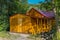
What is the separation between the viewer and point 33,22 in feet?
62.8

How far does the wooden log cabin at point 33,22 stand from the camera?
18344 millimetres

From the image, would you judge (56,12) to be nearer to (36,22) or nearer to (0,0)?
(36,22)

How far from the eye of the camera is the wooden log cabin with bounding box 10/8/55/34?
18.3 metres

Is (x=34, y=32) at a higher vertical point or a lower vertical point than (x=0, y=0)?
lower

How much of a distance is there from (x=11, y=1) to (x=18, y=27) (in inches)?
125

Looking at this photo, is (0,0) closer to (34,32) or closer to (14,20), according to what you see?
(14,20)

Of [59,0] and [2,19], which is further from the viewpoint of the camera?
[2,19]

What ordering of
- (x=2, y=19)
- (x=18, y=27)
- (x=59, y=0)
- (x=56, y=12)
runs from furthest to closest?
(x=2, y=19), (x=18, y=27), (x=56, y=12), (x=59, y=0)

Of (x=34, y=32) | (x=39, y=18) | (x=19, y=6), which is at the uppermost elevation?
(x=19, y=6)

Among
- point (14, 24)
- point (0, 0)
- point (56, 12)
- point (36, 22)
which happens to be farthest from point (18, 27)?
point (56, 12)

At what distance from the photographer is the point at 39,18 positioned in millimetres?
18797

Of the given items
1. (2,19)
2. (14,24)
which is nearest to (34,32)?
(14,24)

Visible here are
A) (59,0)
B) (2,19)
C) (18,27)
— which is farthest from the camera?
(2,19)

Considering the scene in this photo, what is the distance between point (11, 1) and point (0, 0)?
1.54 metres
